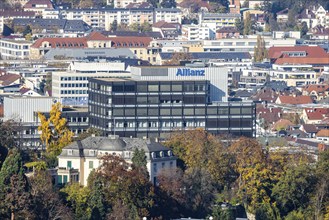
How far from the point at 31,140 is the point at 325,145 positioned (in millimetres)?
12781

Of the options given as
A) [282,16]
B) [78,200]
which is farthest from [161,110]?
[282,16]

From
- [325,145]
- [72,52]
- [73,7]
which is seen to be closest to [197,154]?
[325,145]

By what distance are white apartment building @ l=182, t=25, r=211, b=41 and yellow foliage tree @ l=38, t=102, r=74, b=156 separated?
6228 centimetres

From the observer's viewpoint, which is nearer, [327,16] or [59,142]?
[59,142]

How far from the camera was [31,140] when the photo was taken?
71875 mm

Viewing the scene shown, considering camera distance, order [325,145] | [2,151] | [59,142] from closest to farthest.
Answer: [2,151], [59,142], [325,145]

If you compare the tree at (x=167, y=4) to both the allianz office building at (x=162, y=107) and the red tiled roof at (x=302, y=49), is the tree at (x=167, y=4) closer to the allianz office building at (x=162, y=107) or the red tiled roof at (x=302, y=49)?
the red tiled roof at (x=302, y=49)

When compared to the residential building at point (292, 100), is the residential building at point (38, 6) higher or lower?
higher

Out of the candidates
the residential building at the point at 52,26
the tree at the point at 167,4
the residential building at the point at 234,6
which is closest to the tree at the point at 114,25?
the residential building at the point at 52,26

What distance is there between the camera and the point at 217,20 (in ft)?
463

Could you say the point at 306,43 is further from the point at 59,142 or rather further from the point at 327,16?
the point at 59,142

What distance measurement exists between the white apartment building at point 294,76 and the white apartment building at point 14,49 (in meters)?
16.4

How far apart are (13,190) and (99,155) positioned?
938 cm

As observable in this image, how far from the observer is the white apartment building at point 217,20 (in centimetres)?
13876
